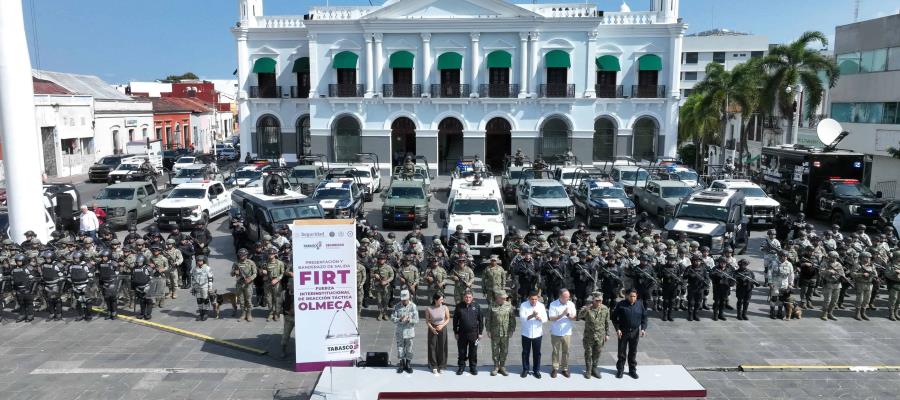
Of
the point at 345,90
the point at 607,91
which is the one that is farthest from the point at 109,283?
the point at 607,91

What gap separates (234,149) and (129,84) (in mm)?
27928

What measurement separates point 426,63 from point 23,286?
29711 millimetres

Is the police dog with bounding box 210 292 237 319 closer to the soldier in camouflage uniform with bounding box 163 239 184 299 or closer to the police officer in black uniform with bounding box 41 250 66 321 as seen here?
the soldier in camouflage uniform with bounding box 163 239 184 299

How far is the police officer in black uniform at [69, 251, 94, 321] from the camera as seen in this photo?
1415cm

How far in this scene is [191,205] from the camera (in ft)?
76.7

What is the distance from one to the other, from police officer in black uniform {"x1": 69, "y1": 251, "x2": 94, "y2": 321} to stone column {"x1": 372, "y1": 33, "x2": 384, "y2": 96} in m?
28.3

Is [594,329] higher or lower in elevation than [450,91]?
lower

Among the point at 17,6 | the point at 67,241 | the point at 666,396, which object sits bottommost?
the point at 666,396

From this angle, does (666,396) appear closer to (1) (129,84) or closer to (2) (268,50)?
(2) (268,50)

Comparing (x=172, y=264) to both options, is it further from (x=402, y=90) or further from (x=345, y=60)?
(x=345, y=60)

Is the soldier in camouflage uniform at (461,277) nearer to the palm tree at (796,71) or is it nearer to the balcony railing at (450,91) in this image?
Answer: the palm tree at (796,71)

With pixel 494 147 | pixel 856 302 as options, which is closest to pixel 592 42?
pixel 494 147

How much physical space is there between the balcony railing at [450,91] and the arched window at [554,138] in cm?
547

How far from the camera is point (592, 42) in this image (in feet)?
133
